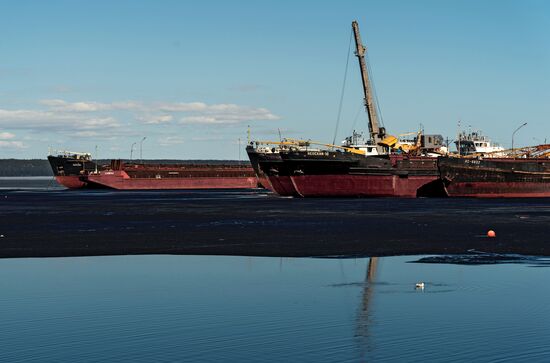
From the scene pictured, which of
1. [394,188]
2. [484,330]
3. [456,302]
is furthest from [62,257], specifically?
[394,188]

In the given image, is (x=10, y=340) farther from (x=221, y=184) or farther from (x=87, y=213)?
(x=221, y=184)

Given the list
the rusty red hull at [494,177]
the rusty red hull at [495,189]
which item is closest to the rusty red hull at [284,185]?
the rusty red hull at [494,177]

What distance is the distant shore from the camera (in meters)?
34.7

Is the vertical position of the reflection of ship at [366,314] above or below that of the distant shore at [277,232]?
below

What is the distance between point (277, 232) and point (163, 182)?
356 ft

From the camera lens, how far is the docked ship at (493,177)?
91.1 meters

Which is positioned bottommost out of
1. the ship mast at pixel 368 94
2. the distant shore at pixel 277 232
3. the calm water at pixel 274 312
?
the calm water at pixel 274 312

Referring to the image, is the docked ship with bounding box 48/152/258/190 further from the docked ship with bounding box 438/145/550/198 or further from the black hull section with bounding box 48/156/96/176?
the docked ship with bounding box 438/145/550/198

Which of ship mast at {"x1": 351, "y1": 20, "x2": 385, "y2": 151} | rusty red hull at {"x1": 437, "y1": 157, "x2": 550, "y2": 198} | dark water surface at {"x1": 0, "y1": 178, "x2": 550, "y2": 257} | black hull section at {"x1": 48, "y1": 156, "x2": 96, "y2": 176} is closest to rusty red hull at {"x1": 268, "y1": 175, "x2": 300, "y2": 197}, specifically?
ship mast at {"x1": 351, "y1": 20, "x2": 385, "y2": 151}

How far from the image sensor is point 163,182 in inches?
5901

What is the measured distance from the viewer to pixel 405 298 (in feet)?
71.9

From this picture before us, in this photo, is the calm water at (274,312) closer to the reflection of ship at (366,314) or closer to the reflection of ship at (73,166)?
the reflection of ship at (366,314)

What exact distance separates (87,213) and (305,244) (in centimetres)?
3066

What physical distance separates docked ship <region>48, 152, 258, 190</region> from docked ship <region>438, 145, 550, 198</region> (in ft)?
227
